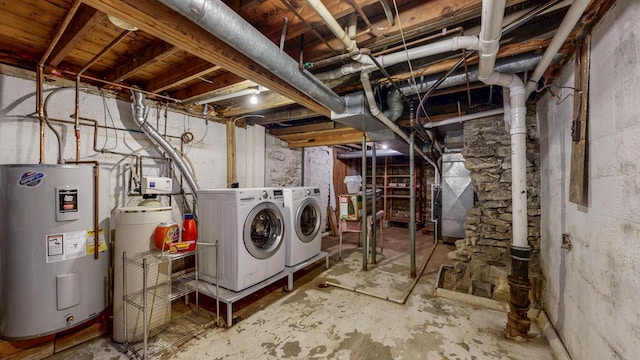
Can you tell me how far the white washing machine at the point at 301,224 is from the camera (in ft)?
9.85

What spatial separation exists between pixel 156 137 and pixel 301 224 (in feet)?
6.67

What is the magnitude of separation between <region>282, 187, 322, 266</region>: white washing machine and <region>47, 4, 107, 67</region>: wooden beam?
6.82 ft

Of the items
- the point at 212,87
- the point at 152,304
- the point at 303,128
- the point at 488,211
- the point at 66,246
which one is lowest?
the point at 152,304

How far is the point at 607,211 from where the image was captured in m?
1.25

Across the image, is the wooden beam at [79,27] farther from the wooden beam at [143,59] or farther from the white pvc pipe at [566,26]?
the white pvc pipe at [566,26]

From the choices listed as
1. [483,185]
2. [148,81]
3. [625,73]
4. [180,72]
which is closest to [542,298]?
[483,185]

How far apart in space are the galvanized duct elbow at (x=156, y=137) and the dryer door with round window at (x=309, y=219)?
1339mm

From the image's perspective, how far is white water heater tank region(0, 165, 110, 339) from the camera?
68.4 inches

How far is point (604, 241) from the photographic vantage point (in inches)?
50.4

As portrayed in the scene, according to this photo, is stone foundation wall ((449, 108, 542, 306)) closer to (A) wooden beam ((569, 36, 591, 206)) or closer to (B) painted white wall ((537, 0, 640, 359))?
(B) painted white wall ((537, 0, 640, 359))

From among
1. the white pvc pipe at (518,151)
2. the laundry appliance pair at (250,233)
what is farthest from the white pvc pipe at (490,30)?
the laundry appliance pair at (250,233)

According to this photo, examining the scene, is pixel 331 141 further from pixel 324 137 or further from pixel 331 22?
pixel 331 22

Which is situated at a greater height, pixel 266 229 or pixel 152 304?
pixel 266 229

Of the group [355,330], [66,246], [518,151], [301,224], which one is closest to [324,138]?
[301,224]
